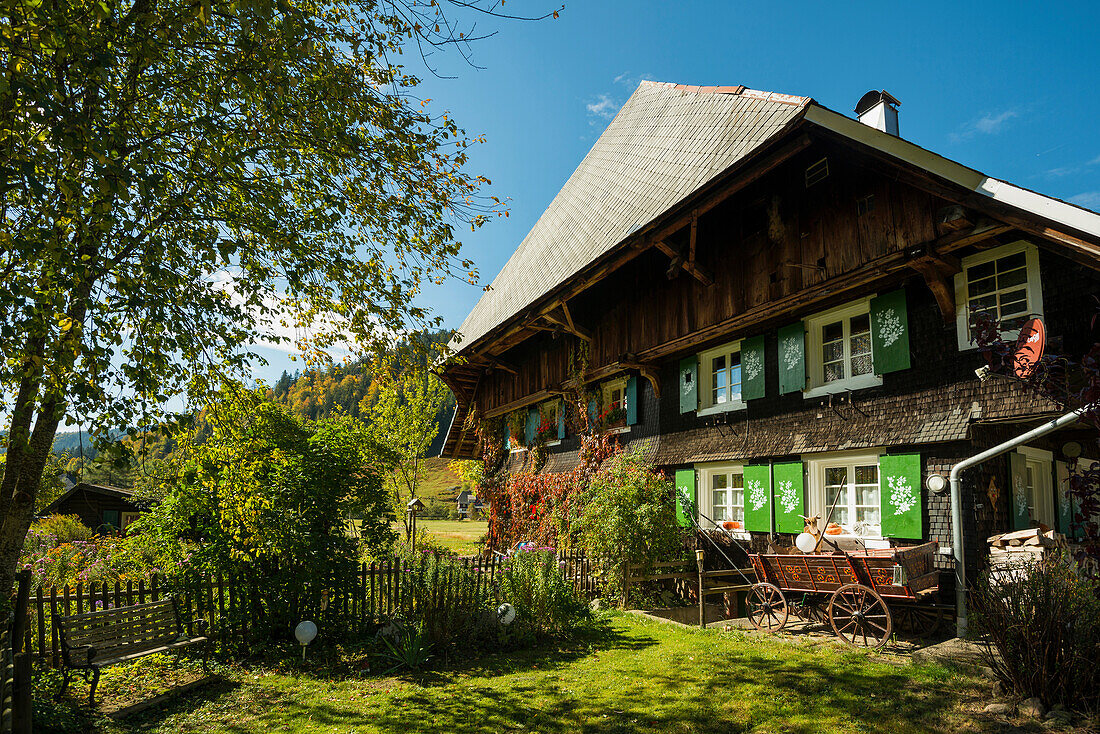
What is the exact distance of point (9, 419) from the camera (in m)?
5.35

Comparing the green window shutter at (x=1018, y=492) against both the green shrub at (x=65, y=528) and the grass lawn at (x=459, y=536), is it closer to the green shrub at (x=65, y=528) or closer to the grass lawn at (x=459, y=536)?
the grass lawn at (x=459, y=536)

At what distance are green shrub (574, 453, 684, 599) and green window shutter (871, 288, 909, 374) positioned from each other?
4.93 metres

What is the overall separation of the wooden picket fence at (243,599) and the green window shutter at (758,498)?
494 cm

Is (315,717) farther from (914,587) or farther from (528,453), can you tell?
(528,453)

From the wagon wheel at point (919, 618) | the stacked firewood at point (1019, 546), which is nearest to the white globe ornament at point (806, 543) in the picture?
the wagon wheel at point (919, 618)

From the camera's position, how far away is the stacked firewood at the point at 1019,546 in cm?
730

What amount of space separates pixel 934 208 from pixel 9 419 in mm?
10680

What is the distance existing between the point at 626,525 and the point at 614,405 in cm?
504

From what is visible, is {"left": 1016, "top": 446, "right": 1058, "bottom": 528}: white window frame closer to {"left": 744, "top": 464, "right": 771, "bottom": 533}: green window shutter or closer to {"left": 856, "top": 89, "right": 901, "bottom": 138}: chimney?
{"left": 744, "top": 464, "right": 771, "bottom": 533}: green window shutter

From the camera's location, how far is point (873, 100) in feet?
43.0

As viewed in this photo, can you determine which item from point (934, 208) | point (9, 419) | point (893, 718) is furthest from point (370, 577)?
point (934, 208)

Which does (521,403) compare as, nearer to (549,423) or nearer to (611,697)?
(549,423)

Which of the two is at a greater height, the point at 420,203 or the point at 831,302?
the point at 420,203

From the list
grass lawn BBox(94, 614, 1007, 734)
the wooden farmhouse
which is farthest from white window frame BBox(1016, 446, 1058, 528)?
grass lawn BBox(94, 614, 1007, 734)
